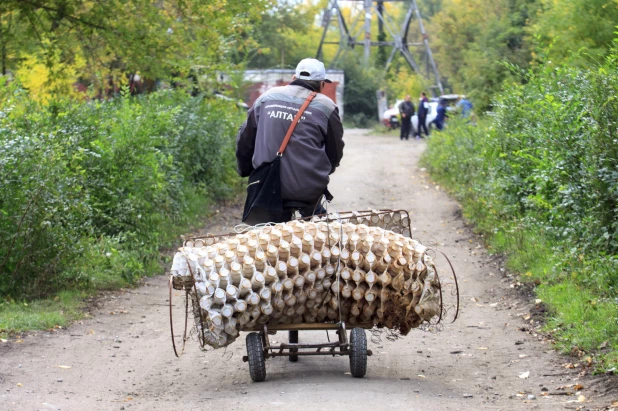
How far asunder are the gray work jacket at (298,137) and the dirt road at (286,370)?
137 centimetres

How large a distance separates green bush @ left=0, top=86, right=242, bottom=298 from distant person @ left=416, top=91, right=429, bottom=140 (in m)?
18.9

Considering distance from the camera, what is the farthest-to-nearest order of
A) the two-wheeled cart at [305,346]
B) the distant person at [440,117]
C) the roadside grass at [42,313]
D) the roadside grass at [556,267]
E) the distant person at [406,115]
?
1. the distant person at [406,115]
2. the distant person at [440,117]
3. the roadside grass at [42,313]
4. the roadside grass at [556,267]
5. the two-wheeled cart at [305,346]

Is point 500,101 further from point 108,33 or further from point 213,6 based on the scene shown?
point 108,33

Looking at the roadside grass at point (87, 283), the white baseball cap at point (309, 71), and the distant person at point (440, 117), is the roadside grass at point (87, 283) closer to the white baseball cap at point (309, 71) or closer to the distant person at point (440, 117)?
the white baseball cap at point (309, 71)

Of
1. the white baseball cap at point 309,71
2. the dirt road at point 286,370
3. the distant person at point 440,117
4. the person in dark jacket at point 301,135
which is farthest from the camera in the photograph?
the distant person at point 440,117

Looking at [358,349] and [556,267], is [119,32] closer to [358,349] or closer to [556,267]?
[556,267]

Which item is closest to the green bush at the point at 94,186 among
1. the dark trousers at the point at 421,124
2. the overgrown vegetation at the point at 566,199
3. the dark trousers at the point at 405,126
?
the overgrown vegetation at the point at 566,199

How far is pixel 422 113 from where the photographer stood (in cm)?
3531

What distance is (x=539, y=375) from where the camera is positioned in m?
6.91

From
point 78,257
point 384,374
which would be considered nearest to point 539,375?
point 384,374

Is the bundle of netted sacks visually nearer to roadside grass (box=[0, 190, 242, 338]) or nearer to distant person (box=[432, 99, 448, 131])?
roadside grass (box=[0, 190, 242, 338])

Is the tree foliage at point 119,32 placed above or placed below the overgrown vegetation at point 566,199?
above

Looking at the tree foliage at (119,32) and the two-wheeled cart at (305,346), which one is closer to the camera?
the two-wheeled cart at (305,346)

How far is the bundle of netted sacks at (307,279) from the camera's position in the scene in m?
5.96
